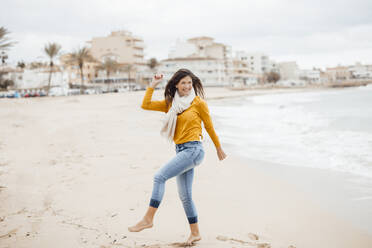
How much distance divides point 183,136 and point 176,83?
1.80ft

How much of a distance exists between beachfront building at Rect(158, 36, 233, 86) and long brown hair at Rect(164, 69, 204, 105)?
74.1 metres

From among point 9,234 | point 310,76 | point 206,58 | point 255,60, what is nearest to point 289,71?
point 310,76

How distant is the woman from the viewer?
10.0ft

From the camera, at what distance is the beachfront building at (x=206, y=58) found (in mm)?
78375

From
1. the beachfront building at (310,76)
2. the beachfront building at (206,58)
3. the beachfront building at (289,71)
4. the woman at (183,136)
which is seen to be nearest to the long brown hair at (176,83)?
Result: the woman at (183,136)

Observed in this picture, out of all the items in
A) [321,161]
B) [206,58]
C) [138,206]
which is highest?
[206,58]

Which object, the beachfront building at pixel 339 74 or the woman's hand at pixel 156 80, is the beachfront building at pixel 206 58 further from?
the beachfront building at pixel 339 74

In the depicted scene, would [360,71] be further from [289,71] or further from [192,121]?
[192,121]

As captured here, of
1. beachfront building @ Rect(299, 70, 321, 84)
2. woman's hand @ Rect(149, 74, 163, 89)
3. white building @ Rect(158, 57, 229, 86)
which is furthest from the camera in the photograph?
beachfront building @ Rect(299, 70, 321, 84)

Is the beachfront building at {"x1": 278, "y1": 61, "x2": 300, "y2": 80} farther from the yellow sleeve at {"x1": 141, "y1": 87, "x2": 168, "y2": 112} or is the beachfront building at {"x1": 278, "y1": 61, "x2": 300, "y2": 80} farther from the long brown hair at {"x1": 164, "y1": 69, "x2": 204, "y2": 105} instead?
the yellow sleeve at {"x1": 141, "y1": 87, "x2": 168, "y2": 112}

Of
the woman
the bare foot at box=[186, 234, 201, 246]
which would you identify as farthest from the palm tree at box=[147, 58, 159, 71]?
the bare foot at box=[186, 234, 201, 246]

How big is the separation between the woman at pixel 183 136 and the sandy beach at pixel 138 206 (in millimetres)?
426

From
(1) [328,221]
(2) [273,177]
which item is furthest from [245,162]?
(1) [328,221]

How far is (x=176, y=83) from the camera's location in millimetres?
3275
